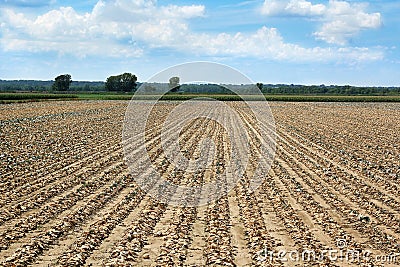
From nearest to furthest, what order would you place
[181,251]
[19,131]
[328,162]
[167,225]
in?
[181,251]
[167,225]
[328,162]
[19,131]

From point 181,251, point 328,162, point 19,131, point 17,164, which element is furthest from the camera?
point 19,131

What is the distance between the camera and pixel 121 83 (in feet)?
369

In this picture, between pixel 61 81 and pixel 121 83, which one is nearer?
pixel 121 83

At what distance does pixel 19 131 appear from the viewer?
81.9 ft

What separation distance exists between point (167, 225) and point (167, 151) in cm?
959

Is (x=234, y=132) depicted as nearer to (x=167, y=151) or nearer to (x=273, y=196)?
(x=167, y=151)

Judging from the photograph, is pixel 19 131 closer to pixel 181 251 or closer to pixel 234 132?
pixel 234 132

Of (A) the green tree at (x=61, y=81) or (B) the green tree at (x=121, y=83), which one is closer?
(B) the green tree at (x=121, y=83)

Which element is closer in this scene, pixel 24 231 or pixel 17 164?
pixel 24 231

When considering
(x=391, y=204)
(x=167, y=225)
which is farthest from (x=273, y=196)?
(x=167, y=225)

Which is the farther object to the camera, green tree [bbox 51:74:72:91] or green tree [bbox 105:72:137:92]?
green tree [bbox 51:74:72:91]

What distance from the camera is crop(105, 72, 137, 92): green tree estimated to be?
368 feet

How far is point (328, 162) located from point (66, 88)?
11297 centimetres

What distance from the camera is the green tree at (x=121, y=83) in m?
112
